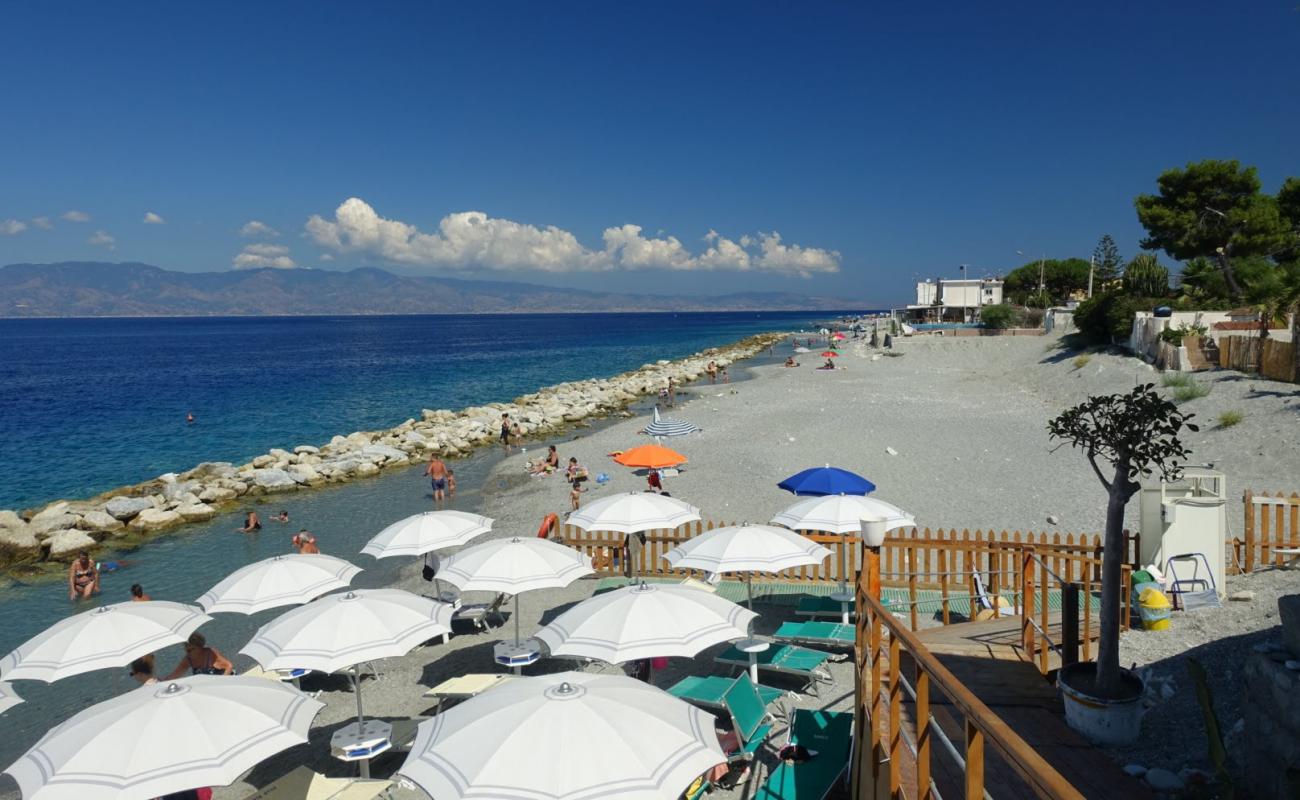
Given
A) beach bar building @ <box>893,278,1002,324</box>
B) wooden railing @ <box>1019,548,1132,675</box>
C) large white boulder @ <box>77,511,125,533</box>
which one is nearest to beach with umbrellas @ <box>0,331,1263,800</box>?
wooden railing @ <box>1019,548,1132,675</box>

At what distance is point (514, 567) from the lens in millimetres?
9805

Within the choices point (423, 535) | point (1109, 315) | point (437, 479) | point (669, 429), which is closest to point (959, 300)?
point (1109, 315)

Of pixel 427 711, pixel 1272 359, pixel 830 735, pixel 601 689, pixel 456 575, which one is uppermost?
pixel 1272 359

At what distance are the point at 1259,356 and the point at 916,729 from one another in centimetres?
2734

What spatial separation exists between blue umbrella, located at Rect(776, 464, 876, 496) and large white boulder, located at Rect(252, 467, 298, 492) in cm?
1964

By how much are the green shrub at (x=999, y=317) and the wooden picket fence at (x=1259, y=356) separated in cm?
3788

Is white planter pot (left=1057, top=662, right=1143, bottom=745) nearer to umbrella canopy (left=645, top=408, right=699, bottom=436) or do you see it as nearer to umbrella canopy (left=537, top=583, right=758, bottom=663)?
umbrella canopy (left=537, top=583, right=758, bottom=663)

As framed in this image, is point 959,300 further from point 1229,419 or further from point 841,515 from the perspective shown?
point 841,515

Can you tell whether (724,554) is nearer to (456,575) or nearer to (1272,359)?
(456,575)

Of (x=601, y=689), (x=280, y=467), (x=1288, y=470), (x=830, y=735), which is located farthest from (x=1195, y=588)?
(x=280, y=467)

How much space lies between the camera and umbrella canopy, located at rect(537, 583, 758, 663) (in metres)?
7.31

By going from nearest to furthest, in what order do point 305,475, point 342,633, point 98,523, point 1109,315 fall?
point 342,633
point 98,523
point 305,475
point 1109,315

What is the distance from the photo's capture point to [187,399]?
5872 centimetres

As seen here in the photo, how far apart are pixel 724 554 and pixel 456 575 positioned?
3.62 m
